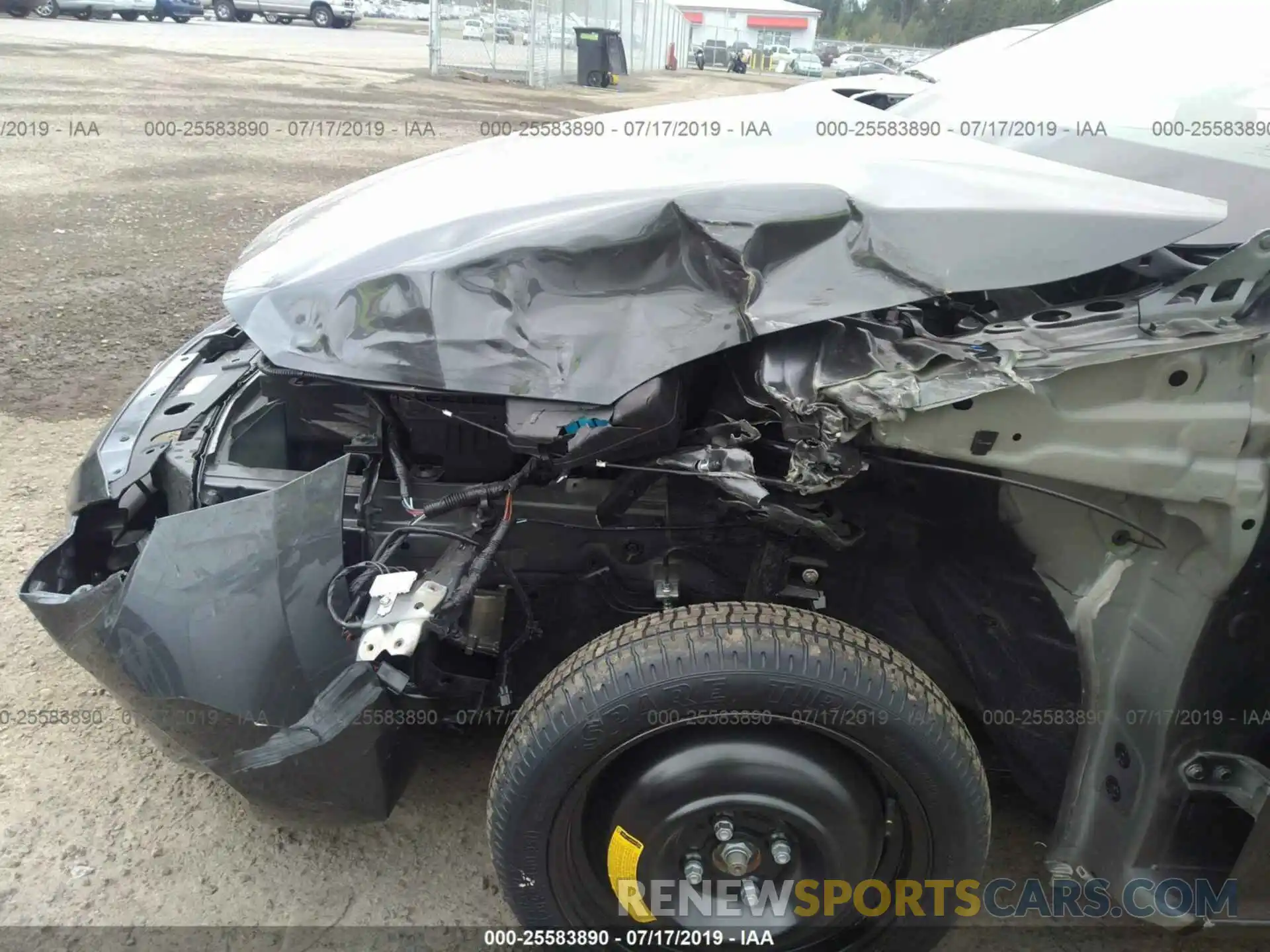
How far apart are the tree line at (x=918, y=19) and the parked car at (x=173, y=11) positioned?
25.9 m

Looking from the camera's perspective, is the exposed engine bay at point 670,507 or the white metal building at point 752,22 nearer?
the exposed engine bay at point 670,507

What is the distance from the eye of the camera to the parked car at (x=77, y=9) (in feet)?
86.1

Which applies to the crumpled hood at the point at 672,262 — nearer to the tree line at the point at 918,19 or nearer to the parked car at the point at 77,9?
the tree line at the point at 918,19

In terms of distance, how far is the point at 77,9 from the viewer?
2739cm

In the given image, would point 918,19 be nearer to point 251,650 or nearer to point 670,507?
point 670,507

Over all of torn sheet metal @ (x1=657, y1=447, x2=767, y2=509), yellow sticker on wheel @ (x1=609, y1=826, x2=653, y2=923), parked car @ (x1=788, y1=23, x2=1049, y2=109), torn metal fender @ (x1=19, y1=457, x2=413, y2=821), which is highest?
parked car @ (x1=788, y1=23, x2=1049, y2=109)

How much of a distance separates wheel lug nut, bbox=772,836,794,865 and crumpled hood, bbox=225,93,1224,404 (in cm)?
99

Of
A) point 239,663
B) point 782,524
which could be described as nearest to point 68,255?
point 239,663

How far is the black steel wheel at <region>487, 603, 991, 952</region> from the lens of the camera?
5.51 feet

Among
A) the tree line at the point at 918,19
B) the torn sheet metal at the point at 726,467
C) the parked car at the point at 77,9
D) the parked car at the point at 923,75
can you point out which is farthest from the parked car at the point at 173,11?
the torn sheet metal at the point at 726,467

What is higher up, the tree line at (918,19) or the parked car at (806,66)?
the tree line at (918,19)

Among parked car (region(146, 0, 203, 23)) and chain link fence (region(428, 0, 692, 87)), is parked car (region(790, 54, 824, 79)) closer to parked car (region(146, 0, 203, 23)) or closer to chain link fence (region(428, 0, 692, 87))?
chain link fence (region(428, 0, 692, 87))

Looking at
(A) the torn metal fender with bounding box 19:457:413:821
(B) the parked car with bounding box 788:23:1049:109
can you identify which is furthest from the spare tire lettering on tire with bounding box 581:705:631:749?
(B) the parked car with bounding box 788:23:1049:109

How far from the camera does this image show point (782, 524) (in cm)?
178
